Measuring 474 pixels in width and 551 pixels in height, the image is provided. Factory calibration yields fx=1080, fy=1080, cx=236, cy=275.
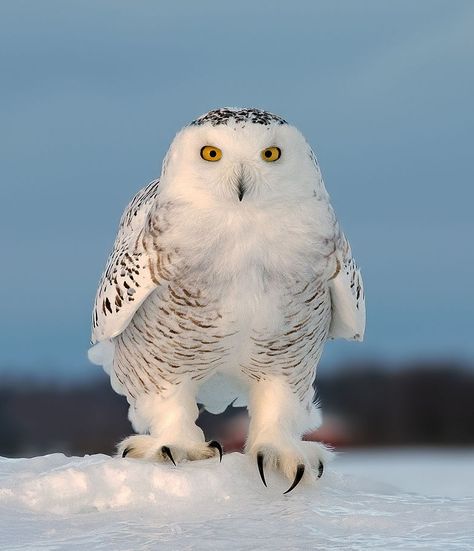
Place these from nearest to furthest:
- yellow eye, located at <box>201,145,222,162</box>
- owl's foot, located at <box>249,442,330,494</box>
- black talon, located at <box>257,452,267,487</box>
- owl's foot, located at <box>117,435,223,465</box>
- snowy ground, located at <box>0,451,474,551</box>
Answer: snowy ground, located at <box>0,451,474,551</box> < yellow eye, located at <box>201,145,222,162</box> < black talon, located at <box>257,452,267,487</box> < owl's foot, located at <box>249,442,330,494</box> < owl's foot, located at <box>117,435,223,465</box>

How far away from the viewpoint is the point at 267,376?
541 centimetres

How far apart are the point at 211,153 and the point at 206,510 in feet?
5.07

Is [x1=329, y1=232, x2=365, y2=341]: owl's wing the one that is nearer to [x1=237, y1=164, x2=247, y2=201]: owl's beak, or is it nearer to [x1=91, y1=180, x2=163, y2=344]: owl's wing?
[x1=237, y1=164, x2=247, y2=201]: owl's beak

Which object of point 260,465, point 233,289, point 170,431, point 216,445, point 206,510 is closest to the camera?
point 206,510

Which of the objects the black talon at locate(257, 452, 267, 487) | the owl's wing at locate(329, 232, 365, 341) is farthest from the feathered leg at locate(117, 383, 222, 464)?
the owl's wing at locate(329, 232, 365, 341)

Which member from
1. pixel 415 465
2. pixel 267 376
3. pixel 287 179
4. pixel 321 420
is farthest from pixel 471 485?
pixel 287 179

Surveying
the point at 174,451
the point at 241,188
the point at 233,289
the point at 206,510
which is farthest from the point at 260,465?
the point at 241,188

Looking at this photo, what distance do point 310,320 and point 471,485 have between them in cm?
701

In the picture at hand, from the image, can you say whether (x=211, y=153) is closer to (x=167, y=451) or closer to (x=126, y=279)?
(x=126, y=279)

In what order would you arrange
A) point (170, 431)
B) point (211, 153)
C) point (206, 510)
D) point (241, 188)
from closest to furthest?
point (206, 510) < point (241, 188) < point (211, 153) < point (170, 431)

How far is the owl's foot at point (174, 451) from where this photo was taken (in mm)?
5234

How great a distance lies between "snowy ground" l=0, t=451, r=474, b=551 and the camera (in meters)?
4.09

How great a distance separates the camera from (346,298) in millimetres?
5320

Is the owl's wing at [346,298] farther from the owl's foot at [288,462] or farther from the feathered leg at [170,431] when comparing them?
the feathered leg at [170,431]
